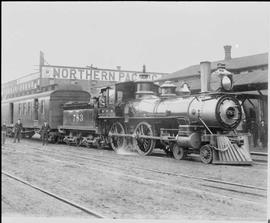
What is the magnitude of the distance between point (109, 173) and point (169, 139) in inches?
149

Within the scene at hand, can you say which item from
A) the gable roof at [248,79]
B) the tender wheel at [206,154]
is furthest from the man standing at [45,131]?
the tender wheel at [206,154]

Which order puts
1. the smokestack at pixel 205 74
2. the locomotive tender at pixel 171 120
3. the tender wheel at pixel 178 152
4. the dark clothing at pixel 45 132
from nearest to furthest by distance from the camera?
the smokestack at pixel 205 74 → the locomotive tender at pixel 171 120 → the tender wheel at pixel 178 152 → the dark clothing at pixel 45 132

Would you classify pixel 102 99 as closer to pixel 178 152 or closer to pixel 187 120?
pixel 178 152

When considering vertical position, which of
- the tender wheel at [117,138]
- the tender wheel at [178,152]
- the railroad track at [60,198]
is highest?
the tender wheel at [117,138]

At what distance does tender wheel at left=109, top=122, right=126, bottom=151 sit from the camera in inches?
509

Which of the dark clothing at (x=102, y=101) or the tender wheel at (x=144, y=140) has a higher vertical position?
the dark clothing at (x=102, y=101)

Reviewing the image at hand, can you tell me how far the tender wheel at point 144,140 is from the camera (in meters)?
12.0

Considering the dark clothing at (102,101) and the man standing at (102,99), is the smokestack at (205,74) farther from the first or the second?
the dark clothing at (102,101)

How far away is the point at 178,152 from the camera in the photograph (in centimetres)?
1130

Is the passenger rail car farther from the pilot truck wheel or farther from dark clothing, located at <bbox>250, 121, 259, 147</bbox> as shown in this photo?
dark clothing, located at <bbox>250, 121, 259, 147</bbox>

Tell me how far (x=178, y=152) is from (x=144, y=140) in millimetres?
1333

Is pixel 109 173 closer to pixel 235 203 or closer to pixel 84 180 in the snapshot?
pixel 84 180

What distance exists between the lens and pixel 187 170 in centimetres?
901

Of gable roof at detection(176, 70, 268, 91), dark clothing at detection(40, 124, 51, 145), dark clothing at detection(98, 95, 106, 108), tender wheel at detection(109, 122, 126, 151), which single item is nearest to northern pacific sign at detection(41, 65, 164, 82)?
tender wheel at detection(109, 122, 126, 151)
